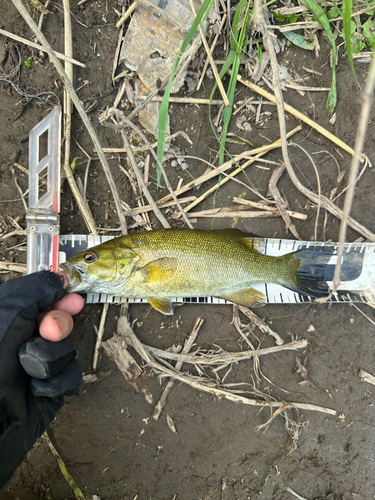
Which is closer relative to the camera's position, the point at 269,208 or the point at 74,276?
the point at 74,276

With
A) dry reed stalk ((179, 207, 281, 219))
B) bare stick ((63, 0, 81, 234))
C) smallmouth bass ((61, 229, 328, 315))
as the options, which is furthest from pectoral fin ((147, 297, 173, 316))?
bare stick ((63, 0, 81, 234))

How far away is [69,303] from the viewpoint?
3.09m

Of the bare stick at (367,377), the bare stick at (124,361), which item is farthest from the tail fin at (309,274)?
the bare stick at (124,361)

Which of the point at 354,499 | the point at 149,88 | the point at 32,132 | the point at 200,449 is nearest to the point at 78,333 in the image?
the point at 200,449

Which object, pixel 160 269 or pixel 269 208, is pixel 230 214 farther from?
pixel 160 269

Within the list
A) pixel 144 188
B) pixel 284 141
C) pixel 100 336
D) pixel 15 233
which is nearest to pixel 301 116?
pixel 284 141

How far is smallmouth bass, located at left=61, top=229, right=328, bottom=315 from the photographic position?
9.77 ft

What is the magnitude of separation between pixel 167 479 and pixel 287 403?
1.56 metres

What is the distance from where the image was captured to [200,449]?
11.4ft

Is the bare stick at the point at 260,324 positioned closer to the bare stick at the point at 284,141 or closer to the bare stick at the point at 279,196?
the bare stick at the point at 279,196

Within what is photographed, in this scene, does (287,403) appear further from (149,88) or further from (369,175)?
(149,88)

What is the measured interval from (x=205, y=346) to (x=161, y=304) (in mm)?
782

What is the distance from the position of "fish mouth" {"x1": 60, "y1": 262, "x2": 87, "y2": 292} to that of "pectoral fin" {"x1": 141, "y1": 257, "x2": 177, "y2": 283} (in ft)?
1.85

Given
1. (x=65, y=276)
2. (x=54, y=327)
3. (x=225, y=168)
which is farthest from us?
(x=225, y=168)
